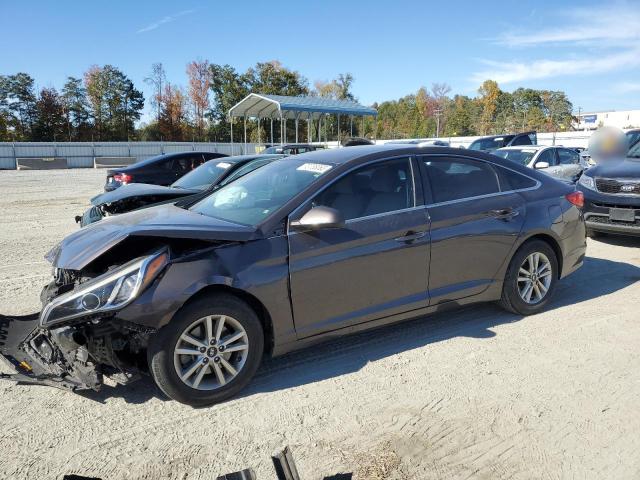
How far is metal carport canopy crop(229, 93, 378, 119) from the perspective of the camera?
3153 cm

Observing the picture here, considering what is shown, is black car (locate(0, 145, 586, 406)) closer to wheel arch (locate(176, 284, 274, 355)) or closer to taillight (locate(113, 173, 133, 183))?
wheel arch (locate(176, 284, 274, 355))

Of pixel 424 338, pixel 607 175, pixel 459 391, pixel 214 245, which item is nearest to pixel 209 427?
pixel 214 245

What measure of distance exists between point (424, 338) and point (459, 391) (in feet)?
2.99

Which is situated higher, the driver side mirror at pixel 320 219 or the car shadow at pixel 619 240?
the driver side mirror at pixel 320 219

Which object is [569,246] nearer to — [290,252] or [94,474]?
[290,252]

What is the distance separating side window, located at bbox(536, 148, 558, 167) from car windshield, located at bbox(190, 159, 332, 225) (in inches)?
375

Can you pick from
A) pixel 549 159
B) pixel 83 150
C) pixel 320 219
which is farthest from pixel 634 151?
pixel 83 150

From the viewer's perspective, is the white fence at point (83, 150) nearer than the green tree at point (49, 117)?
Yes

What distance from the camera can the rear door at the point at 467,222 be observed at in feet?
13.9

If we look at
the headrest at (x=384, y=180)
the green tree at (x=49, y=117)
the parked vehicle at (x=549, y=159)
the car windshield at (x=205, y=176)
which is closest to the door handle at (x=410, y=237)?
the headrest at (x=384, y=180)

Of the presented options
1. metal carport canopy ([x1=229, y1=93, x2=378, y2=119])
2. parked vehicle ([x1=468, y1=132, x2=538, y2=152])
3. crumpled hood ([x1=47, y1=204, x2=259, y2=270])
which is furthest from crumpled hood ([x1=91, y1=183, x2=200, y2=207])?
metal carport canopy ([x1=229, y1=93, x2=378, y2=119])

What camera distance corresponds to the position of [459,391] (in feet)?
11.5

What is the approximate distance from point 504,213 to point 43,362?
3906 millimetres

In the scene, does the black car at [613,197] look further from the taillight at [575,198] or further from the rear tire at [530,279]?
the rear tire at [530,279]
